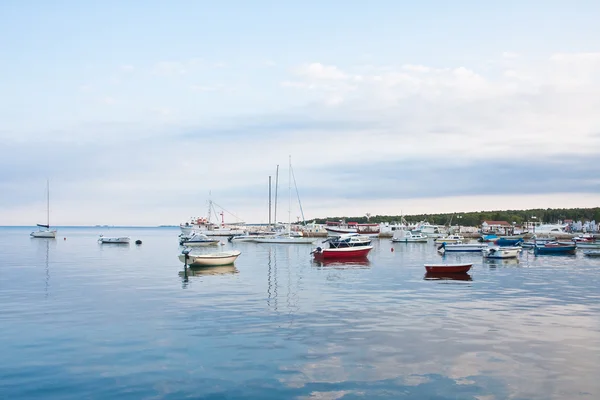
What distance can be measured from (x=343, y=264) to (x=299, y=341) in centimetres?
4288

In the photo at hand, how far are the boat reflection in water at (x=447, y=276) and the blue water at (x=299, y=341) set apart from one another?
523 centimetres

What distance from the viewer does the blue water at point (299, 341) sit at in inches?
615

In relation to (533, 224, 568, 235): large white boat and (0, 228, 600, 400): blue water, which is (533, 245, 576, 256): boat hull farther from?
(533, 224, 568, 235): large white boat

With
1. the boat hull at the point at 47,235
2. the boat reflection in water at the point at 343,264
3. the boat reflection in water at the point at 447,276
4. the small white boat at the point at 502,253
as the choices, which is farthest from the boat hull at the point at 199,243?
the boat reflection in water at the point at 447,276

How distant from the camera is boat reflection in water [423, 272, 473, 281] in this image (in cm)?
4667

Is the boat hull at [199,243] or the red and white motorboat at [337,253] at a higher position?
the red and white motorboat at [337,253]

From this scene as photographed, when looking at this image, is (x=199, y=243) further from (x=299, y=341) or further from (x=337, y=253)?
(x=299, y=341)

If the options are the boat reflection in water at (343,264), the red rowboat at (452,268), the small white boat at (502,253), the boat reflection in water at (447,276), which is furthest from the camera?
the small white boat at (502,253)

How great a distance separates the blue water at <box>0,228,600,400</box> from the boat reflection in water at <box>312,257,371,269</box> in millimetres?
19208

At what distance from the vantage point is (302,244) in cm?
12319

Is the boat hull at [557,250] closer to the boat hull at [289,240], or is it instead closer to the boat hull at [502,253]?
the boat hull at [502,253]

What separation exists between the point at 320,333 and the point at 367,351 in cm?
364

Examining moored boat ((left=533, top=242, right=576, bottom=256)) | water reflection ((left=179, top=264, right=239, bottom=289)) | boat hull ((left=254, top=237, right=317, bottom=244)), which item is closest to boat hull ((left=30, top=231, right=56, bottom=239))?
boat hull ((left=254, top=237, right=317, bottom=244))

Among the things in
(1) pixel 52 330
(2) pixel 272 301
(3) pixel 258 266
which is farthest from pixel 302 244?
(1) pixel 52 330
